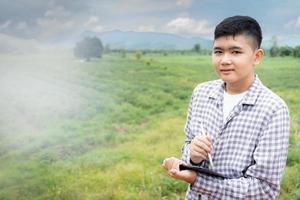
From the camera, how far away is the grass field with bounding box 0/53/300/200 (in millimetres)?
2701

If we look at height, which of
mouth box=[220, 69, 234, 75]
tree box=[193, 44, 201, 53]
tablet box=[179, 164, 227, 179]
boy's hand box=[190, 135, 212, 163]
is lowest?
tablet box=[179, 164, 227, 179]

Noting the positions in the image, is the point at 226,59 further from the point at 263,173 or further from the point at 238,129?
the point at 263,173

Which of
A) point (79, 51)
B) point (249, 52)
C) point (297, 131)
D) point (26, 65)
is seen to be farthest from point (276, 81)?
point (249, 52)

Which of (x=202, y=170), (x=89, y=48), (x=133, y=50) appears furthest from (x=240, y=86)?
(x=133, y=50)

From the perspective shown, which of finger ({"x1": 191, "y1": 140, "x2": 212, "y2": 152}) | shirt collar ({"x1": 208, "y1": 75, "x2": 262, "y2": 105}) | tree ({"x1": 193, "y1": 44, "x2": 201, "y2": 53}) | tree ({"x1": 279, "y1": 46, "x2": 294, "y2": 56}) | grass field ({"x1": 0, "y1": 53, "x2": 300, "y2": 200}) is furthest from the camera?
tree ({"x1": 279, "y1": 46, "x2": 294, "y2": 56})

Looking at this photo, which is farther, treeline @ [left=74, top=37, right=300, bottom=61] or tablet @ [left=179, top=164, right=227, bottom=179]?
treeline @ [left=74, top=37, right=300, bottom=61]

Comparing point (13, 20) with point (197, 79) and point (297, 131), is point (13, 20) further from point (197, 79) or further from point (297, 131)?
point (297, 131)

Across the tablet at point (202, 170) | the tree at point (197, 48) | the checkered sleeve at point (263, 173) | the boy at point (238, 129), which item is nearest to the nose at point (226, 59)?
the boy at point (238, 129)

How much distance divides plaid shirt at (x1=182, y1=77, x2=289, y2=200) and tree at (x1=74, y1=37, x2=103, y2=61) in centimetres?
188

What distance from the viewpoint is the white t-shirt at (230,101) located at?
1348mm

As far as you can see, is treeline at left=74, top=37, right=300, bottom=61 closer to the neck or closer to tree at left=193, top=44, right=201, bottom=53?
tree at left=193, top=44, right=201, bottom=53

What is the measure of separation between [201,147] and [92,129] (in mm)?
1791

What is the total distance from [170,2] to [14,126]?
4.37 feet

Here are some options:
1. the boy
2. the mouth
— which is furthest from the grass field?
the mouth
